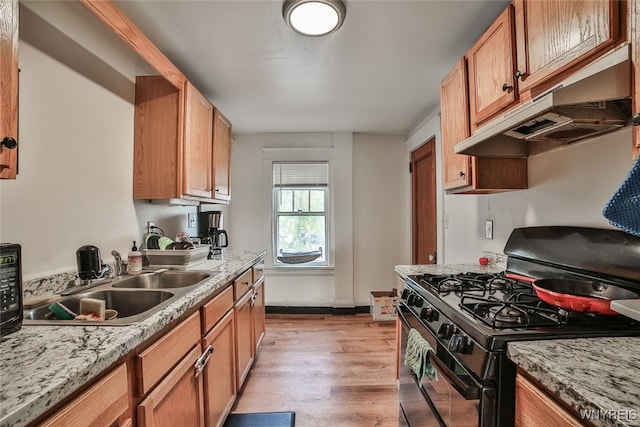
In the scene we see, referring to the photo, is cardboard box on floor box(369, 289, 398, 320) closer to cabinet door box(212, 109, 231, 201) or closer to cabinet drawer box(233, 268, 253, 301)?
cabinet drawer box(233, 268, 253, 301)

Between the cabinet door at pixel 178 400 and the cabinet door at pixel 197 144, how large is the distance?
1.13 meters

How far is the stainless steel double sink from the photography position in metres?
0.91

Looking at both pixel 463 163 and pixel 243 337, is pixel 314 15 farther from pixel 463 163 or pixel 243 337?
pixel 243 337

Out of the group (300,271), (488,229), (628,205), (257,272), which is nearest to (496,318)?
(628,205)

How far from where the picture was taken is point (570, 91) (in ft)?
2.92

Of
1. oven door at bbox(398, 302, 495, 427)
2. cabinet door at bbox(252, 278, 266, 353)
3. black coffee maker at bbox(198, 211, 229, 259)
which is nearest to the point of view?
oven door at bbox(398, 302, 495, 427)

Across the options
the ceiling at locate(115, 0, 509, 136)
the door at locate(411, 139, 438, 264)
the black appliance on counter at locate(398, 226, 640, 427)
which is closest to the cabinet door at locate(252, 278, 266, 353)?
the black appliance on counter at locate(398, 226, 640, 427)

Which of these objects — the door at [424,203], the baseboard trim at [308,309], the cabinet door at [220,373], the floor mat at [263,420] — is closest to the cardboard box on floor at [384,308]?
the baseboard trim at [308,309]

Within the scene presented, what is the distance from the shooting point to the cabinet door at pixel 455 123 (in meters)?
1.69

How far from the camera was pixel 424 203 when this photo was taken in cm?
327

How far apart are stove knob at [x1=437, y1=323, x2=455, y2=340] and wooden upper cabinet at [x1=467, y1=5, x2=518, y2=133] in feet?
3.37

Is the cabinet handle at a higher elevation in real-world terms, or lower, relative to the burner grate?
lower

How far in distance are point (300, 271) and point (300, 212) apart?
0.74m

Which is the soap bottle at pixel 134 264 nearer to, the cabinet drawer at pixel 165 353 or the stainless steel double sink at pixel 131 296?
the stainless steel double sink at pixel 131 296
